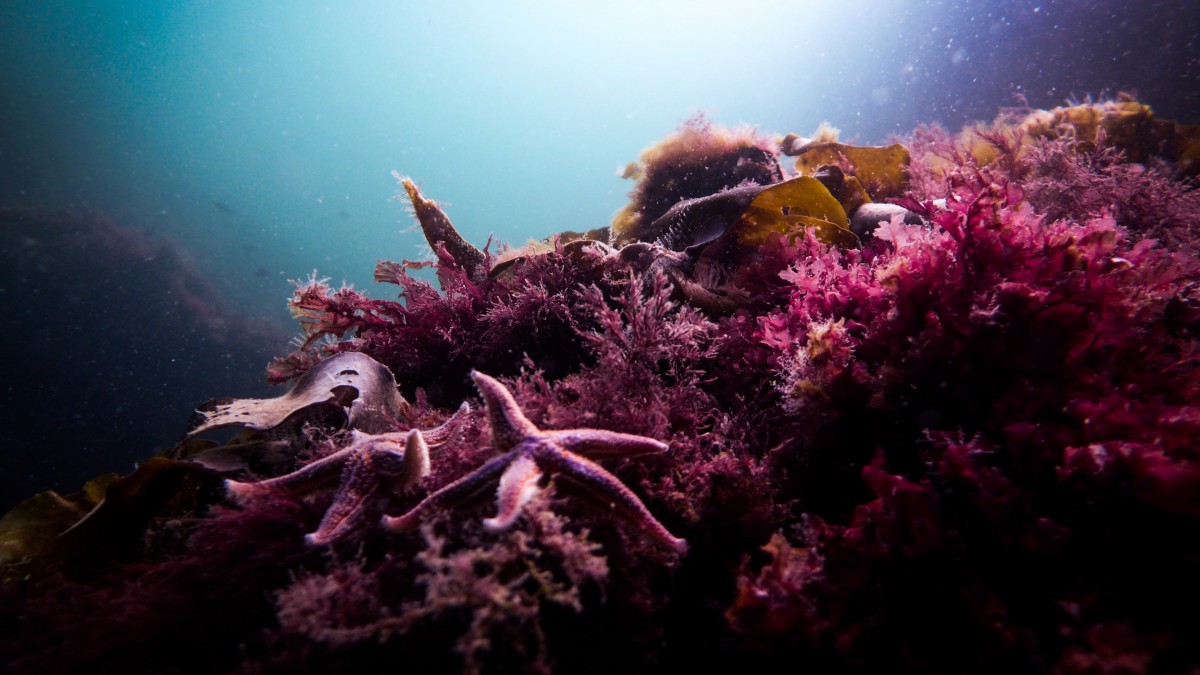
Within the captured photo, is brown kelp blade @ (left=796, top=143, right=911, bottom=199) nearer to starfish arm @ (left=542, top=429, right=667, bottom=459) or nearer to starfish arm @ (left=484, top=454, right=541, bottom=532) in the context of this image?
starfish arm @ (left=542, top=429, right=667, bottom=459)

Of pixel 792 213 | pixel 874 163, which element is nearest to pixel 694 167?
pixel 792 213

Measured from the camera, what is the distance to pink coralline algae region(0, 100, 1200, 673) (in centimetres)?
153

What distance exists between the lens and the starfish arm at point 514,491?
56.9 inches

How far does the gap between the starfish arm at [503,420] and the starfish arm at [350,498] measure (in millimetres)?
646

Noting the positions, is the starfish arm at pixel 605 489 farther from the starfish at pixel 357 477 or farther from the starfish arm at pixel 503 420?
the starfish at pixel 357 477

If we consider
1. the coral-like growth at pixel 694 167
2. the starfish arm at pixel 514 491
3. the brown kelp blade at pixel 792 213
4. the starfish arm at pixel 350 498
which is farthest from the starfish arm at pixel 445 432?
the coral-like growth at pixel 694 167

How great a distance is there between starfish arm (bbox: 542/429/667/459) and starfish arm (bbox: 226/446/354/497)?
1.07 meters

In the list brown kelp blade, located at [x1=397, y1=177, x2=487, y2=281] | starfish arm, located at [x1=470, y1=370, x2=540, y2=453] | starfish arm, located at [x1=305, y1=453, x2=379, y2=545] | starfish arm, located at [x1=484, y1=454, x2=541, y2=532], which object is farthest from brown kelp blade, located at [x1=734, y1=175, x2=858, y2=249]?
starfish arm, located at [x1=305, y1=453, x2=379, y2=545]

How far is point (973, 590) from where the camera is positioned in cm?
157

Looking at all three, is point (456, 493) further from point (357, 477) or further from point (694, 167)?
point (694, 167)

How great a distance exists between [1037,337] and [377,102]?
17670 centimetres

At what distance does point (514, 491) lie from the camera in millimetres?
1568

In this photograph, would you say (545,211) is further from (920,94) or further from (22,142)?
(920,94)

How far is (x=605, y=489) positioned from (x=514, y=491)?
0.35m
